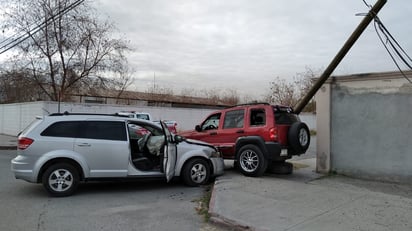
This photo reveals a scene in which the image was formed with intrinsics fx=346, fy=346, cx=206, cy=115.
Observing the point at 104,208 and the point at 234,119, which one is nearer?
the point at 104,208

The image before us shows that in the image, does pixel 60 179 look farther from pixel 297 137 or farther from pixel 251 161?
pixel 297 137

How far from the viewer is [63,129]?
298 inches

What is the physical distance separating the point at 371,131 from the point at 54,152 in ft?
25.6

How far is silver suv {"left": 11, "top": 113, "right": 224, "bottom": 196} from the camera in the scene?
7.25 metres

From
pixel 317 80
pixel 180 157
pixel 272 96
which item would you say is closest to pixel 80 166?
pixel 180 157

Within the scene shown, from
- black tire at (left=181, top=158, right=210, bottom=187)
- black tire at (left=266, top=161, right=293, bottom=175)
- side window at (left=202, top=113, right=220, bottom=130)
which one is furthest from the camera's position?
side window at (left=202, top=113, right=220, bottom=130)

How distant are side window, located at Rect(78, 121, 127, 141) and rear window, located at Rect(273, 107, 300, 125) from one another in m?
4.05

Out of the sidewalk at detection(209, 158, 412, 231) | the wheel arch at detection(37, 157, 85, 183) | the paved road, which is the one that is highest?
the wheel arch at detection(37, 157, 85, 183)

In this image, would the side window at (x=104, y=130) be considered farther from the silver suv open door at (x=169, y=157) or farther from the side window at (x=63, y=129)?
the silver suv open door at (x=169, y=157)

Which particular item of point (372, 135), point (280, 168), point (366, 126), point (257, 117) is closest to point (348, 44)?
point (366, 126)

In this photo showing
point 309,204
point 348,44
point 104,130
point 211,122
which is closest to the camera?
point 309,204

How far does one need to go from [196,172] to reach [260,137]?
197 cm

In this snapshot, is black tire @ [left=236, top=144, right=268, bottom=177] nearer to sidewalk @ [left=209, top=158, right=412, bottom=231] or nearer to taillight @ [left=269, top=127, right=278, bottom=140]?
sidewalk @ [left=209, top=158, right=412, bottom=231]

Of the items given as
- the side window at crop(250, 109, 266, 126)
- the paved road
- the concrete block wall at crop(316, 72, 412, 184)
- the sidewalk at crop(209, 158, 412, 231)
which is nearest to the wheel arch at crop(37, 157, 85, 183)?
the paved road
